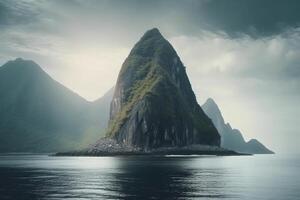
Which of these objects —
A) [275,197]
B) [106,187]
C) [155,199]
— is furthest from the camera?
[106,187]

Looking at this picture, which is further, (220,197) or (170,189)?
(170,189)

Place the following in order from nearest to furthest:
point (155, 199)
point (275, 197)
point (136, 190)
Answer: point (155, 199)
point (275, 197)
point (136, 190)

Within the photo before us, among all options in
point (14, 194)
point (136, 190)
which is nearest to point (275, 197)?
point (136, 190)

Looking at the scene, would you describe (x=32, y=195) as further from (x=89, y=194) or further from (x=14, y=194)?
(x=89, y=194)

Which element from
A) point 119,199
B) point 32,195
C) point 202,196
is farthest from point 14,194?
point 202,196

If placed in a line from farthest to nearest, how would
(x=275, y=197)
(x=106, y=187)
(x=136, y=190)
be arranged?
(x=106, y=187), (x=136, y=190), (x=275, y=197)

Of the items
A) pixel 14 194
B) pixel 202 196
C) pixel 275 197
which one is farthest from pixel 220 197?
pixel 14 194

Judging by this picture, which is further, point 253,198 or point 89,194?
point 89,194

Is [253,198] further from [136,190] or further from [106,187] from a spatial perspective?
[106,187]

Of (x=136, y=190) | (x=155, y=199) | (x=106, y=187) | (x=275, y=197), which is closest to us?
(x=155, y=199)
